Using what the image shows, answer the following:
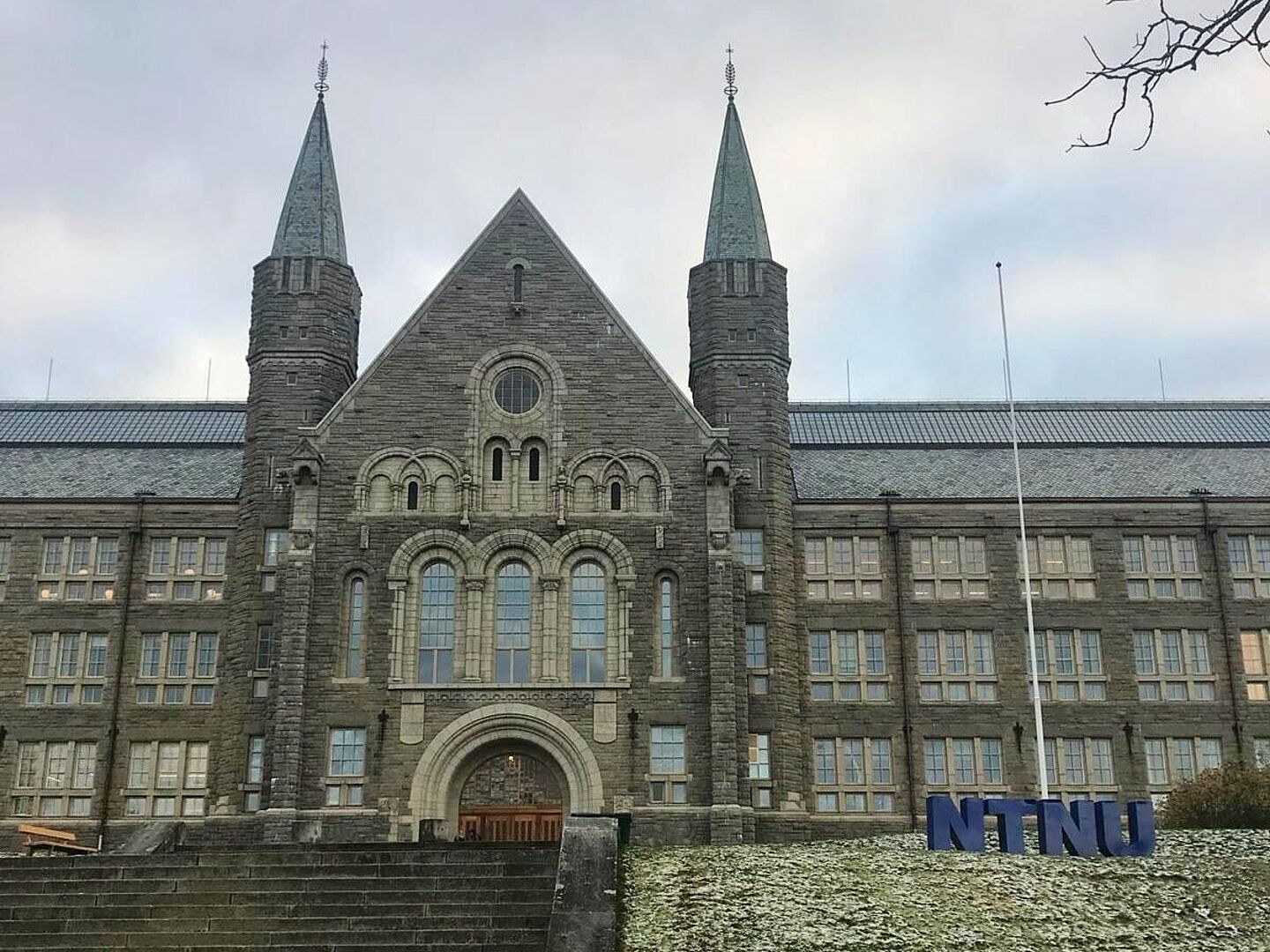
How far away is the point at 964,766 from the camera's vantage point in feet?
143

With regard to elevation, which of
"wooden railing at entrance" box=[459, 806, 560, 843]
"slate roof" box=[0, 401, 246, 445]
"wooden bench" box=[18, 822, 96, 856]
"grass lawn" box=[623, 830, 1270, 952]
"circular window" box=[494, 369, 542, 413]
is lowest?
"grass lawn" box=[623, 830, 1270, 952]

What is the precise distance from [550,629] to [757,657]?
19.4 ft

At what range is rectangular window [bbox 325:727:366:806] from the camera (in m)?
39.3

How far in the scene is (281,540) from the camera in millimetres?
43094

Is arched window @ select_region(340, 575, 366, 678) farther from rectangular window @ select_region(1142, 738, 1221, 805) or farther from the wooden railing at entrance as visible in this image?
rectangular window @ select_region(1142, 738, 1221, 805)

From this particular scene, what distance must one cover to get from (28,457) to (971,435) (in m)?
29.5

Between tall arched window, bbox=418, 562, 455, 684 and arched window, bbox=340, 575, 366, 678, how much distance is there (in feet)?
4.93

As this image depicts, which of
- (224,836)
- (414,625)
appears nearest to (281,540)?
(414,625)

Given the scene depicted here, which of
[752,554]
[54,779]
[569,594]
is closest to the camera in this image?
[569,594]

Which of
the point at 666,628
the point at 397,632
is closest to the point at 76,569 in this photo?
the point at 397,632

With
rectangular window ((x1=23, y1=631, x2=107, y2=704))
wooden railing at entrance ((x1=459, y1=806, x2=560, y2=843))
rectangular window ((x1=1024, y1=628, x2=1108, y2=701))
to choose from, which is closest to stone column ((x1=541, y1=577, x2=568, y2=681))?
wooden railing at entrance ((x1=459, y1=806, x2=560, y2=843))

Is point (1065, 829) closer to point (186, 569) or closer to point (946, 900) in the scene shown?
point (946, 900)

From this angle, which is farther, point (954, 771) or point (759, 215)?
point (759, 215)

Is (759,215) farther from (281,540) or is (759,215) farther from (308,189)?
(281,540)
